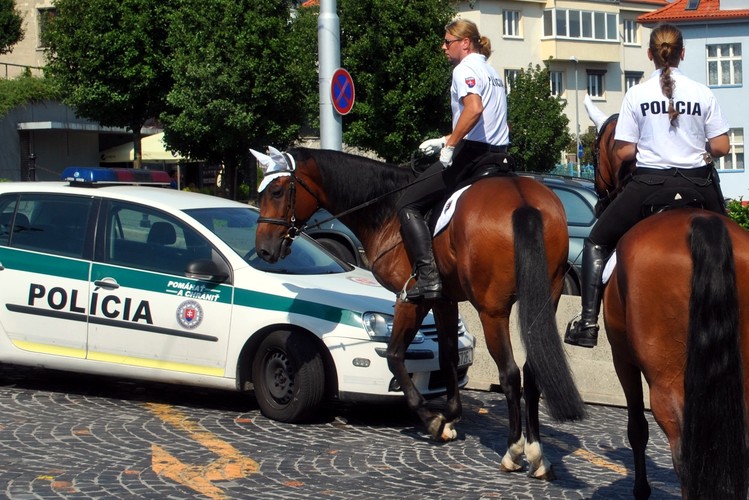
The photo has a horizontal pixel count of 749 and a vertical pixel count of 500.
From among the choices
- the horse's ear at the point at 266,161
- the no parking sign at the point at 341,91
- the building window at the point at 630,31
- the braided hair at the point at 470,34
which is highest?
the building window at the point at 630,31

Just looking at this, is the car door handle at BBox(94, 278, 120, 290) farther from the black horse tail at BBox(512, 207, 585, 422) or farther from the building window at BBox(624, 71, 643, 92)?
the building window at BBox(624, 71, 643, 92)

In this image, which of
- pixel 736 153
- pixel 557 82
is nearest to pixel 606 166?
pixel 736 153

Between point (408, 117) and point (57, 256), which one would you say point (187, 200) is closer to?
point (57, 256)

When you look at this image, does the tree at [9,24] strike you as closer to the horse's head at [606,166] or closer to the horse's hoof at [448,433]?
the horse's hoof at [448,433]

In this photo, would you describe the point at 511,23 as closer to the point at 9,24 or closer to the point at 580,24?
the point at 580,24

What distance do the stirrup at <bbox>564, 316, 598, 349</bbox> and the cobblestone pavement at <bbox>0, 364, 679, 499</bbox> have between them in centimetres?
92

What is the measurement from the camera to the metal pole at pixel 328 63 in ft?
46.0

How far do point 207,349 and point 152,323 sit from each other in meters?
0.55

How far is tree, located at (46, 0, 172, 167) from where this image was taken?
38.7m

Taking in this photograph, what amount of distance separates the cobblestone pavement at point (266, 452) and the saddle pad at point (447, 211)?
1590 mm

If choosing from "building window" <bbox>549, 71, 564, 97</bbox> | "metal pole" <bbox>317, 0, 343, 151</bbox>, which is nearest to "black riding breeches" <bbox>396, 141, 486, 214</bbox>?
"metal pole" <bbox>317, 0, 343, 151</bbox>

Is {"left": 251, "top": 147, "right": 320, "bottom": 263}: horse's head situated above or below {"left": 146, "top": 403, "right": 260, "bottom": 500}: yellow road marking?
above

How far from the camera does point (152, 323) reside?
29.8 feet

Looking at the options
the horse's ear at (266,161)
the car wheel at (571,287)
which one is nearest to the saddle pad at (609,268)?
the horse's ear at (266,161)
